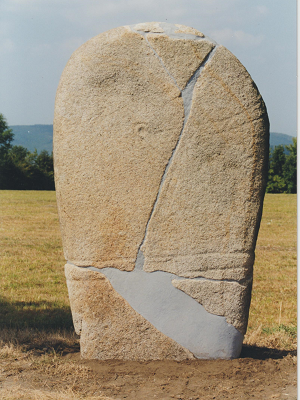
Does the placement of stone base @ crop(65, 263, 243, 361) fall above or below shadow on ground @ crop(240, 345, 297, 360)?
above

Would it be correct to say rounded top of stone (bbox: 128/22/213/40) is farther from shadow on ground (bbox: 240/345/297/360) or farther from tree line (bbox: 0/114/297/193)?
tree line (bbox: 0/114/297/193)

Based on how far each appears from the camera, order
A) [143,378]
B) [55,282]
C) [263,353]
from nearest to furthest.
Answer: [143,378] < [263,353] < [55,282]

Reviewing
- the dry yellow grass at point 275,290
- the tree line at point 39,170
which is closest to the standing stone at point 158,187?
the dry yellow grass at point 275,290

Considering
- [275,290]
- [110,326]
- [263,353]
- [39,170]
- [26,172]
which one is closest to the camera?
[110,326]

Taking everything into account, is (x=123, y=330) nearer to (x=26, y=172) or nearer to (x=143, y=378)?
(x=143, y=378)

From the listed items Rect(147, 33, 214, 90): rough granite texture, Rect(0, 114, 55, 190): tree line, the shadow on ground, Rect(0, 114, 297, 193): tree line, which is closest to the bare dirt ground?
the shadow on ground

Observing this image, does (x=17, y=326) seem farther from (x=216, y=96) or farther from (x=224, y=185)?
(x=216, y=96)

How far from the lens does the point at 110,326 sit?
3.15 m

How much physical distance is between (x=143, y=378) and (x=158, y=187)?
1.32 metres

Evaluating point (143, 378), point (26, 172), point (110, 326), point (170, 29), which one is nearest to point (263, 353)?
point (143, 378)

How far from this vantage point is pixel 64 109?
3.05 m

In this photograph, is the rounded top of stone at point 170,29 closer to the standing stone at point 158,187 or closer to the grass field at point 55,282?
the standing stone at point 158,187

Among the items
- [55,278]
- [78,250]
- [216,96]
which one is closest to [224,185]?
[216,96]

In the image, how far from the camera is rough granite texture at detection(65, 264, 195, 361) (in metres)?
3.12
